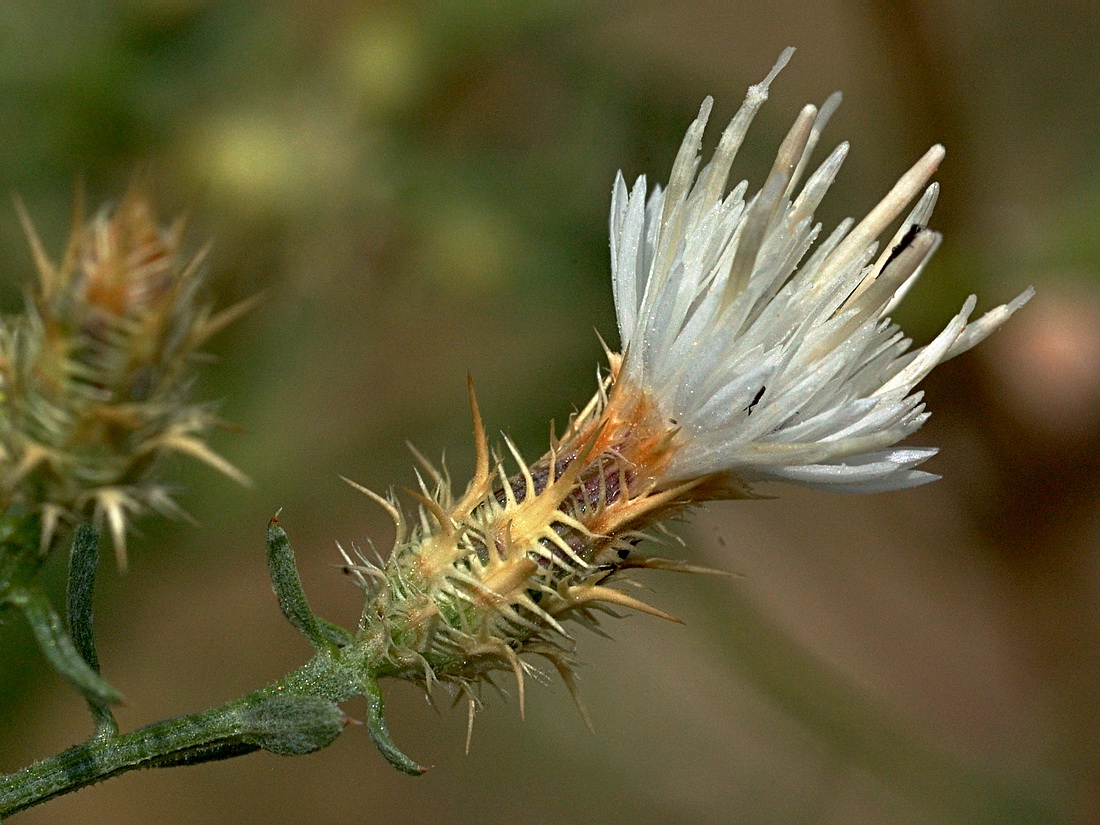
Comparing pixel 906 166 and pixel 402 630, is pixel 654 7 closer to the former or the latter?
pixel 906 166

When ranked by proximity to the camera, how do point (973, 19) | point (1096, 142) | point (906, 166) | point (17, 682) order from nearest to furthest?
point (17, 682) → point (906, 166) → point (973, 19) → point (1096, 142)

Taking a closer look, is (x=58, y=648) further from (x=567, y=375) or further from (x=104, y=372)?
(x=567, y=375)

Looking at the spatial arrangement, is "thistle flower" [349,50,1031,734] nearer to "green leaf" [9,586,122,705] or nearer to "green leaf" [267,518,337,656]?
"green leaf" [267,518,337,656]

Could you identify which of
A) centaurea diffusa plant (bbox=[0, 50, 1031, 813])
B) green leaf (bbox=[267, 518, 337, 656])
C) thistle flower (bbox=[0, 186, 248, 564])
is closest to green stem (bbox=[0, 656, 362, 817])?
centaurea diffusa plant (bbox=[0, 50, 1031, 813])

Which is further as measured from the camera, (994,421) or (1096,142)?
(1096,142)

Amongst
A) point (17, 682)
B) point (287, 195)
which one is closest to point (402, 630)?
point (17, 682)

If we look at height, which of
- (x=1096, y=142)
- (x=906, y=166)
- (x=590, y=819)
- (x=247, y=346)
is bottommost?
(x=590, y=819)

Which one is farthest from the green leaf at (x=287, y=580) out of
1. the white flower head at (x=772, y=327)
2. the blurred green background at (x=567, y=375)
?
the blurred green background at (x=567, y=375)

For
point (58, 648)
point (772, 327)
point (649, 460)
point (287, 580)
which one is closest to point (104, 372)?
point (58, 648)
